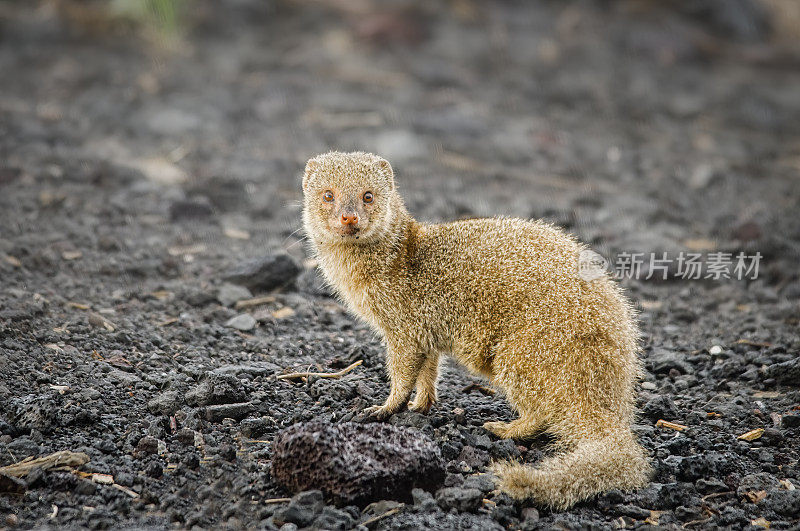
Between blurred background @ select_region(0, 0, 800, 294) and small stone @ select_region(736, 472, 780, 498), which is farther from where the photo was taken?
blurred background @ select_region(0, 0, 800, 294)

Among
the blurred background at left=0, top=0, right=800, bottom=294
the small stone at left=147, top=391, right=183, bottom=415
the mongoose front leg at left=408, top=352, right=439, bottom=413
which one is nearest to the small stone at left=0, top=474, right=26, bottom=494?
the small stone at left=147, top=391, right=183, bottom=415


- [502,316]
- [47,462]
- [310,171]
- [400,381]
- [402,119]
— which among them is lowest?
[47,462]

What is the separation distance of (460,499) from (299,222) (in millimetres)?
4113

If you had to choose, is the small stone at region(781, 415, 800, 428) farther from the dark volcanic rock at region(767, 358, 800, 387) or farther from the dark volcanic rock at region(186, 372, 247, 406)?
the dark volcanic rock at region(186, 372, 247, 406)

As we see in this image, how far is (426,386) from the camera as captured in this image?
4738 mm

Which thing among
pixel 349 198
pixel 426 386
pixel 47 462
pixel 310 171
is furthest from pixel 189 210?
pixel 47 462

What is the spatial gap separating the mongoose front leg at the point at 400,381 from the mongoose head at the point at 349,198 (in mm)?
659

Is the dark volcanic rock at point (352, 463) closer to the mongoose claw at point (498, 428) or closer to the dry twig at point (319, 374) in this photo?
the mongoose claw at point (498, 428)

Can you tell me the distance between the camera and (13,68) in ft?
32.0

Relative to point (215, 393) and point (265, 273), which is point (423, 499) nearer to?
point (215, 393)

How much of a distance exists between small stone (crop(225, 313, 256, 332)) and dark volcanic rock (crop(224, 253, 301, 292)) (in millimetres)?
485

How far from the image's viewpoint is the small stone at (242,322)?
5438 millimetres

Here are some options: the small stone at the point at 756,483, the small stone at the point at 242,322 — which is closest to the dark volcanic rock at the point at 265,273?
the small stone at the point at 242,322

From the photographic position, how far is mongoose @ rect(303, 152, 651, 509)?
4004mm
